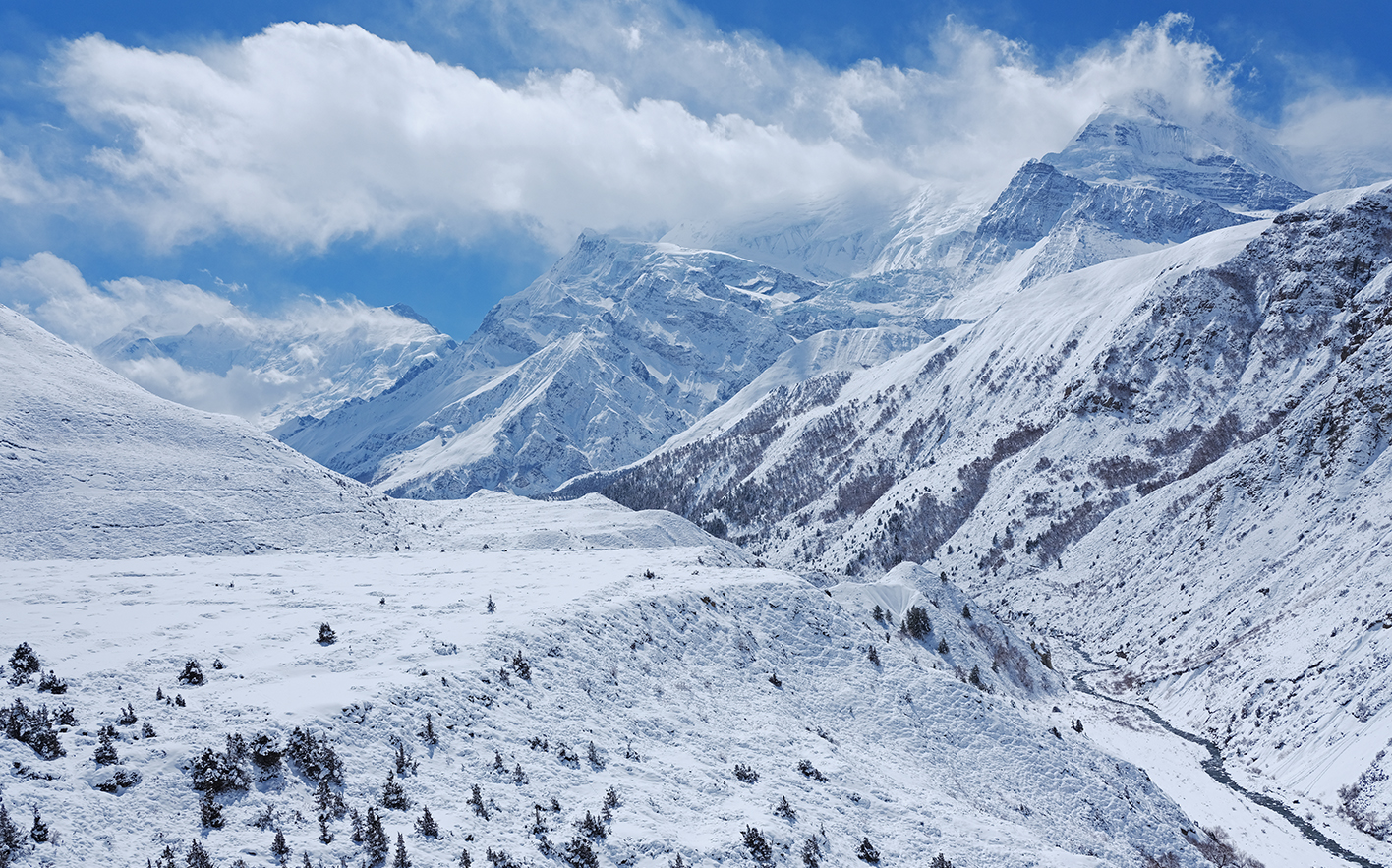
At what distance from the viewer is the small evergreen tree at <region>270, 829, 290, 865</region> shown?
610 inches

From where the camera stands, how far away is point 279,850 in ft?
51.1

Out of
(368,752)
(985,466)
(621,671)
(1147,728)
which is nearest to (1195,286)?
(985,466)

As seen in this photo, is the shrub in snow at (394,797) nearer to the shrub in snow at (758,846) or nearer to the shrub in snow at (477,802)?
the shrub in snow at (477,802)

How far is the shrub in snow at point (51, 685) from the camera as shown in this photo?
19619mm

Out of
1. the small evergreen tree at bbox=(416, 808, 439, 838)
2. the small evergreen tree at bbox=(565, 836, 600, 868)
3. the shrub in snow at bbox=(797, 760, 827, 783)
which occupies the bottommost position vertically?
the small evergreen tree at bbox=(565, 836, 600, 868)

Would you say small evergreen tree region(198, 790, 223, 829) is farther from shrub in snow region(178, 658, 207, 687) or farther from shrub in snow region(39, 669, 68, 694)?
shrub in snow region(39, 669, 68, 694)

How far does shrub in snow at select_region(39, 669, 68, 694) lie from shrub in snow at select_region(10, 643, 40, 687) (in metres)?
0.49

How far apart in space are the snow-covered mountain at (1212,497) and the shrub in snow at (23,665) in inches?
2484

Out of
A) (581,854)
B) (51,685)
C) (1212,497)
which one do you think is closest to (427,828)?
(581,854)

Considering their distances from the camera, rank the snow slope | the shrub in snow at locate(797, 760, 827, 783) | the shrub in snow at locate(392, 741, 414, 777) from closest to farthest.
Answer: the shrub in snow at locate(392, 741, 414, 777) → the shrub in snow at locate(797, 760, 827, 783) → the snow slope

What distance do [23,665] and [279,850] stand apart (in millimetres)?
11691

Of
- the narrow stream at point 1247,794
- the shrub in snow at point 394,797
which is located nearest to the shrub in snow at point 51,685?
the shrub in snow at point 394,797

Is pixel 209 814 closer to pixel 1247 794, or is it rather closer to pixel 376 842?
pixel 376 842

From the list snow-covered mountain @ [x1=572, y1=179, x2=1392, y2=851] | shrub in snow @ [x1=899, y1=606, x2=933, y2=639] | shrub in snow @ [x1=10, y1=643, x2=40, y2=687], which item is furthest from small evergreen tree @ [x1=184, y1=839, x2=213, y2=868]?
snow-covered mountain @ [x1=572, y1=179, x2=1392, y2=851]
